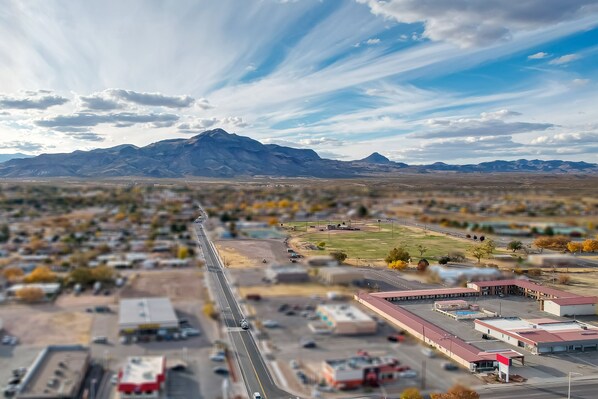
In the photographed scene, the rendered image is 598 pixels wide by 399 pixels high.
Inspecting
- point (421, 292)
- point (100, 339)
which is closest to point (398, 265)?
point (421, 292)

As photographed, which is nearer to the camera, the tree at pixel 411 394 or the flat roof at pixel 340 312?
the tree at pixel 411 394

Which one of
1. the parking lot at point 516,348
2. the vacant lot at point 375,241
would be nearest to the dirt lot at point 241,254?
the parking lot at point 516,348

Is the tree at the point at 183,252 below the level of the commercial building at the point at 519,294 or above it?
above

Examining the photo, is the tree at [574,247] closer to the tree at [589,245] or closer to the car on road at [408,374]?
the tree at [589,245]

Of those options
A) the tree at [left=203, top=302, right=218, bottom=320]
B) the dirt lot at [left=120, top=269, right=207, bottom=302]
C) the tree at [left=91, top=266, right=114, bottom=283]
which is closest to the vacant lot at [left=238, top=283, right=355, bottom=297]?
the tree at [left=203, top=302, right=218, bottom=320]

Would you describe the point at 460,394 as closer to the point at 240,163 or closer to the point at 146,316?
the point at 146,316

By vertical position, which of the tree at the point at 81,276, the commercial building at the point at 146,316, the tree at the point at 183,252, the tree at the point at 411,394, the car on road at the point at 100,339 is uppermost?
the tree at the point at 183,252

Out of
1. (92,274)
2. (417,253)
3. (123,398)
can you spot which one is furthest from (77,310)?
(417,253)
